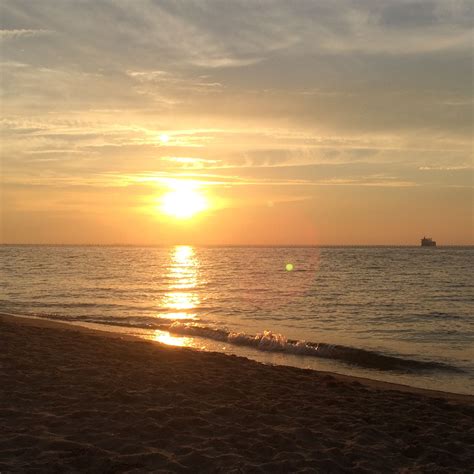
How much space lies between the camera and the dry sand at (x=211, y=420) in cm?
611

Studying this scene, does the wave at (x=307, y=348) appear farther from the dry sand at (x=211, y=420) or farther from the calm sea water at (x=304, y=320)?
the dry sand at (x=211, y=420)

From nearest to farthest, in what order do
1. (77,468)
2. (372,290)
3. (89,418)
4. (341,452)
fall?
(77,468) → (341,452) → (89,418) → (372,290)

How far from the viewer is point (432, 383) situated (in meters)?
12.7

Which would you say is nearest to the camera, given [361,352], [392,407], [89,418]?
[89,418]

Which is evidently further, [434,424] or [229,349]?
[229,349]

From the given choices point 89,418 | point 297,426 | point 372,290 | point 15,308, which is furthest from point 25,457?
point 372,290

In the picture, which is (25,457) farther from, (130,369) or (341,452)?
(130,369)

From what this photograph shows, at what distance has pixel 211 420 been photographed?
25.0 ft

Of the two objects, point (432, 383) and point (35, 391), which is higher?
point (35, 391)

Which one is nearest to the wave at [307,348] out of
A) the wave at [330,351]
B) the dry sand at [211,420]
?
the wave at [330,351]

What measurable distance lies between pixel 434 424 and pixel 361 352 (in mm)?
7836

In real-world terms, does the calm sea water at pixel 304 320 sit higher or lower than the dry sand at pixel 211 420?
lower

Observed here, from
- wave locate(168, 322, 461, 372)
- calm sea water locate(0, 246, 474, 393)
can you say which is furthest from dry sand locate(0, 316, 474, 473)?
calm sea water locate(0, 246, 474, 393)

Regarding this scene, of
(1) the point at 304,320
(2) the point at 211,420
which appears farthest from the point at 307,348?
(2) the point at 211,420
